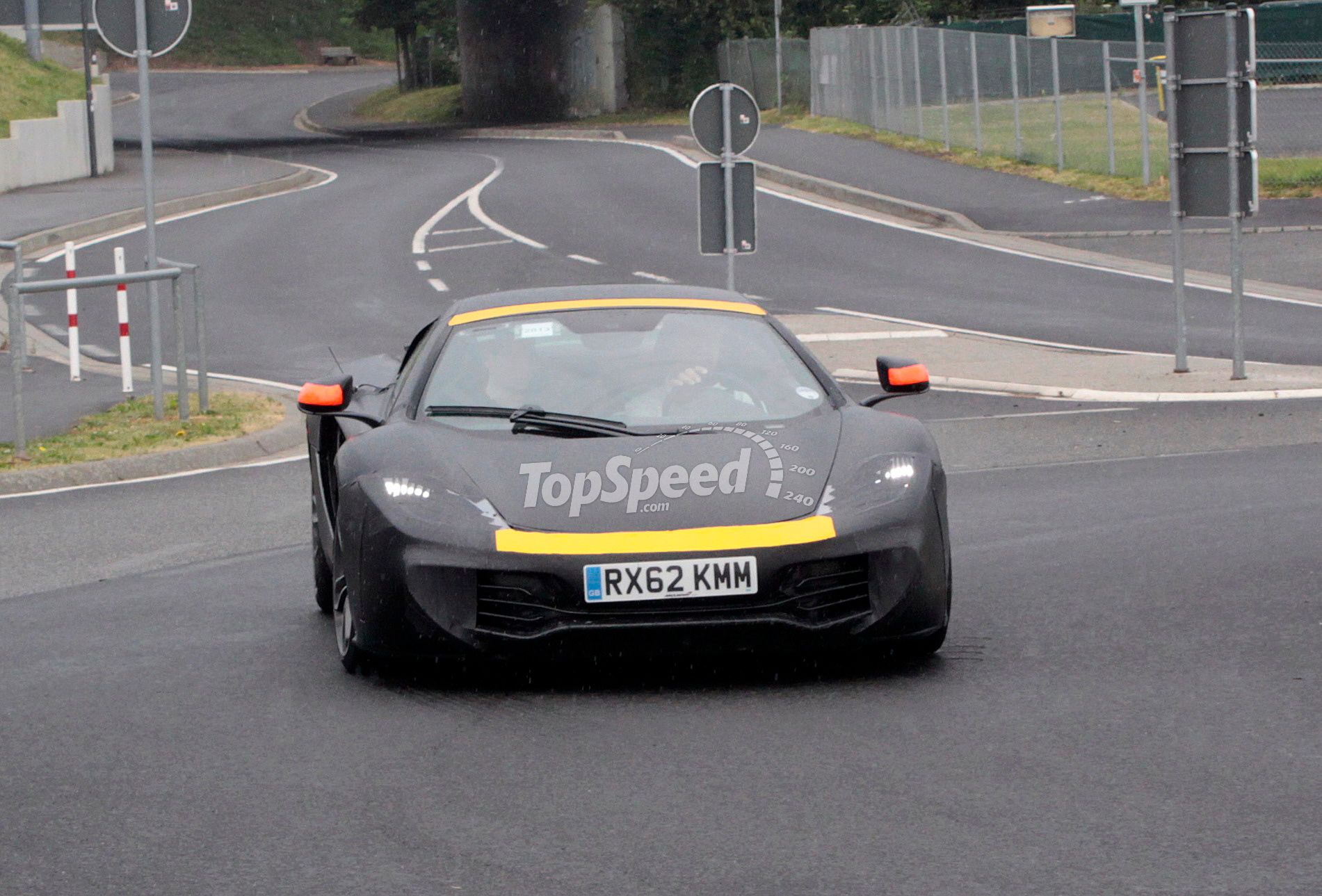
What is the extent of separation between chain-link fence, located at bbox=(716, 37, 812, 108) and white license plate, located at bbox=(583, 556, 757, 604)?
45567 millimetres

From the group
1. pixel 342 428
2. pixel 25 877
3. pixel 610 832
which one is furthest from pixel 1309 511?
pixel 25 877

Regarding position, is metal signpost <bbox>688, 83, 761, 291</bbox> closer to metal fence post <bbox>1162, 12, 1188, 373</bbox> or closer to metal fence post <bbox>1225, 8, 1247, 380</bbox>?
metal fence post <bbox>1162, 12, 1188, 373</bbox>

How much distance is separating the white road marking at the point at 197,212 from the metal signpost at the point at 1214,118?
1477cm

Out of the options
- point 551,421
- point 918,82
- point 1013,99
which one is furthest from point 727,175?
point 918,82

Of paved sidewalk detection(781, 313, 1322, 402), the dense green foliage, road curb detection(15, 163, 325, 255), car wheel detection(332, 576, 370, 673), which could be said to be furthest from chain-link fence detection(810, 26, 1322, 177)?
the dense green foliage

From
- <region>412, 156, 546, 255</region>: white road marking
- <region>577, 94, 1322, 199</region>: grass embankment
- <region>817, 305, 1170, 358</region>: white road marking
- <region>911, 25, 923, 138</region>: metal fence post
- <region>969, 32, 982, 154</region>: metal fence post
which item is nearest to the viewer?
<region>817, 305, 1170, 358</region>: white road marking

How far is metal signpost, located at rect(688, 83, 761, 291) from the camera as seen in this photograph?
1631 cm

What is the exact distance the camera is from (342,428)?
7543mm

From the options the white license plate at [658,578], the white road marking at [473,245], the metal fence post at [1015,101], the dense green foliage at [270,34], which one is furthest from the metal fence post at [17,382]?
the dense green foliage at [270,34]

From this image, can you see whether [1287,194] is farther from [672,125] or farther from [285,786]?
[285,786]

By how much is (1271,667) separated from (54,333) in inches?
684

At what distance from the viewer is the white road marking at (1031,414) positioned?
554 inches

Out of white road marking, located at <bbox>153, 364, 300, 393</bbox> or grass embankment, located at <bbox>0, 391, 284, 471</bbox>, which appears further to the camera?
white road marking, located at <bbox>153, 364, 300, 393</bbox>

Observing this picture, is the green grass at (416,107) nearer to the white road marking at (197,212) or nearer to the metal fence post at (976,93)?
the white road marking at (197,212)
